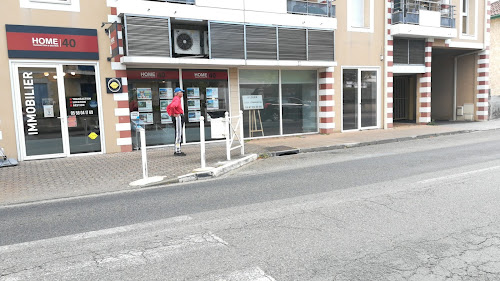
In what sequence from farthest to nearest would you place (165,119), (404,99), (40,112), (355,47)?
1. (404,99)
2. (355,47)
3. (165,119)
4. (40,112)

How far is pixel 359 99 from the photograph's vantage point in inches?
648

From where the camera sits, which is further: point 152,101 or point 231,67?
point 231,67

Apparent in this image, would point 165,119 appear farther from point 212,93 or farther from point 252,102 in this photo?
point 252,102

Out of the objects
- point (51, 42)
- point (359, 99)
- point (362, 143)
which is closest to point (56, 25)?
point (51, 42)

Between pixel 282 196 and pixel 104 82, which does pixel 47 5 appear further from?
pixel 282 196

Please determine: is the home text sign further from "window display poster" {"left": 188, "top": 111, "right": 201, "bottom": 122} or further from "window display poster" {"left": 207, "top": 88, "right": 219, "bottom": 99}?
"window display poster" {"left": 207, "top": 88, "right": 219, "bottom": 99}

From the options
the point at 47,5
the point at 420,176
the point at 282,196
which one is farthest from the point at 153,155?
the point at 420,176

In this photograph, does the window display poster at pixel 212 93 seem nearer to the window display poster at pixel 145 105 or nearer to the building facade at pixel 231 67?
the building facade at pixel 231 67

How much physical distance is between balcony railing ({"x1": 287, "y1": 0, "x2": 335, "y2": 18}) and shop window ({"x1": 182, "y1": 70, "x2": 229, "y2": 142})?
3708 mm

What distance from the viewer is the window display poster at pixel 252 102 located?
1422 centimetres

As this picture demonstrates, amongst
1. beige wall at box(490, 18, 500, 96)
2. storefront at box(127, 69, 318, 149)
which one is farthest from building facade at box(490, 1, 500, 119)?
storefront at box(127, 69, 318, 149)

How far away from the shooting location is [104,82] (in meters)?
11.5

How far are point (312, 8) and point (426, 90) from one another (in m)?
7.61

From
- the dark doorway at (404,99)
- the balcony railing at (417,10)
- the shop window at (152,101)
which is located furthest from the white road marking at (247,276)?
the dark doorway at (404,99)
